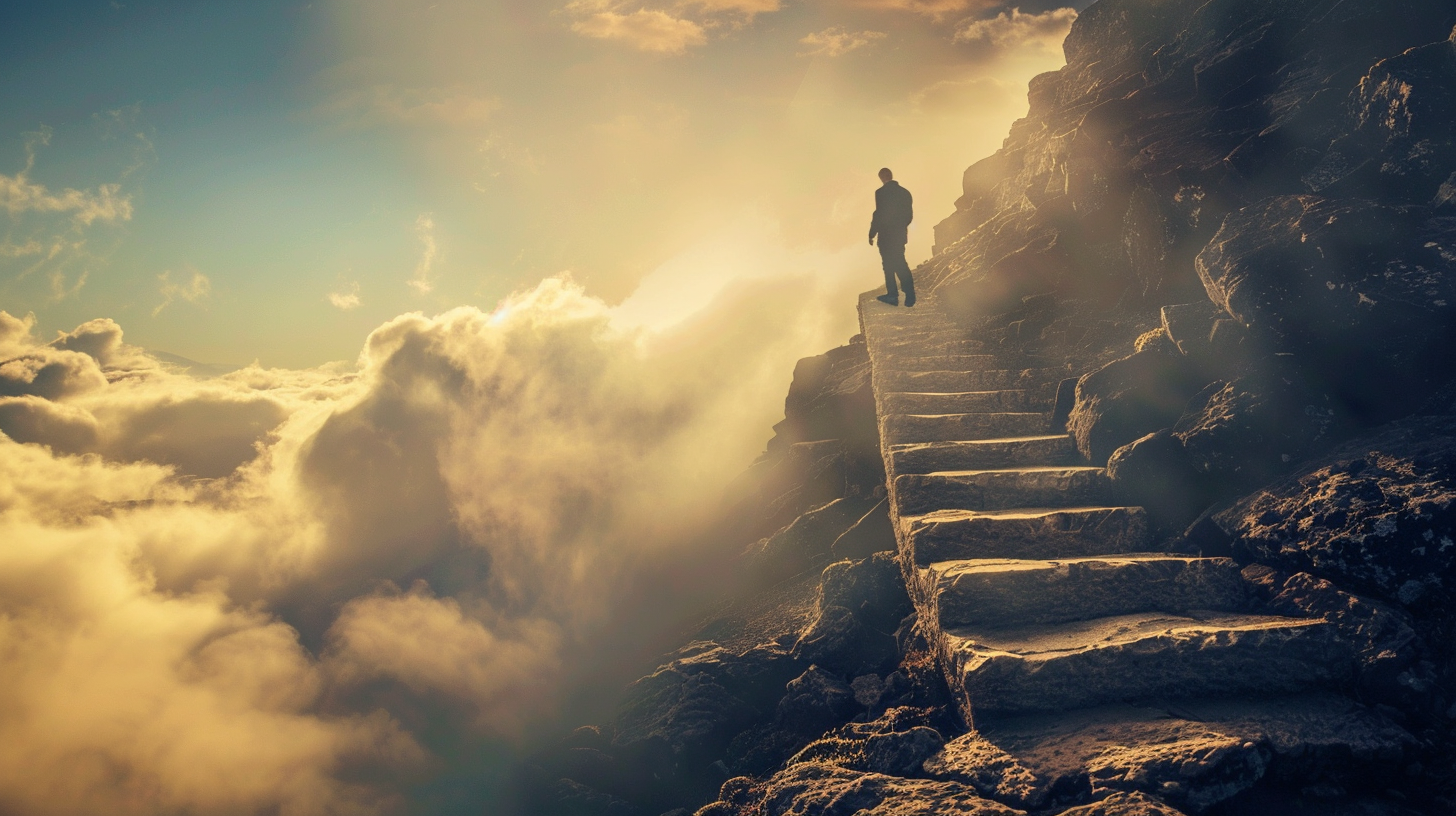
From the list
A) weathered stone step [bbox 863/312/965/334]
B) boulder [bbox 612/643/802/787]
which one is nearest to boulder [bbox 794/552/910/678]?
boulder [bbox 612/643/802/787]

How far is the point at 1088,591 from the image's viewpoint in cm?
462

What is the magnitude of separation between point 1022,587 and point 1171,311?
12.5ft

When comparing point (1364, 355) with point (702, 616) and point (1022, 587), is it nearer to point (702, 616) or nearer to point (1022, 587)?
point (1022, 587)

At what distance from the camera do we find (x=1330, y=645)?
12.4ft

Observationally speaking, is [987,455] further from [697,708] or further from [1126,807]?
[697,708]

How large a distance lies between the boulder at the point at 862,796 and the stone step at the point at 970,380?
5.43m

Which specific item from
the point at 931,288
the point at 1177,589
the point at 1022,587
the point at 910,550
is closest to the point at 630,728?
the point at 910,550

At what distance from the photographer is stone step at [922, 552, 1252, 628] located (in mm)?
4523

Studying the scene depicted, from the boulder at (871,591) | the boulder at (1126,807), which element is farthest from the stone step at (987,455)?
the boulder at (1126,807)

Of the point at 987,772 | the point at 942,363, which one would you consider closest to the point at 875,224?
the point at 942,363

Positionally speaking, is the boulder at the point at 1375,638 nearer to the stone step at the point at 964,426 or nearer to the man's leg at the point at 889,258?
the stone step at the point at 964,426

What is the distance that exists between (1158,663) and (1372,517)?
171 centimetres

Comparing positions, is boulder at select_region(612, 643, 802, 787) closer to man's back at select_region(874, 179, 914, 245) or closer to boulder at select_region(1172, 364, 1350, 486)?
boulder at select_region(1172, 364, 1350, 486)

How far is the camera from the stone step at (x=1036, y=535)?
206 inches
